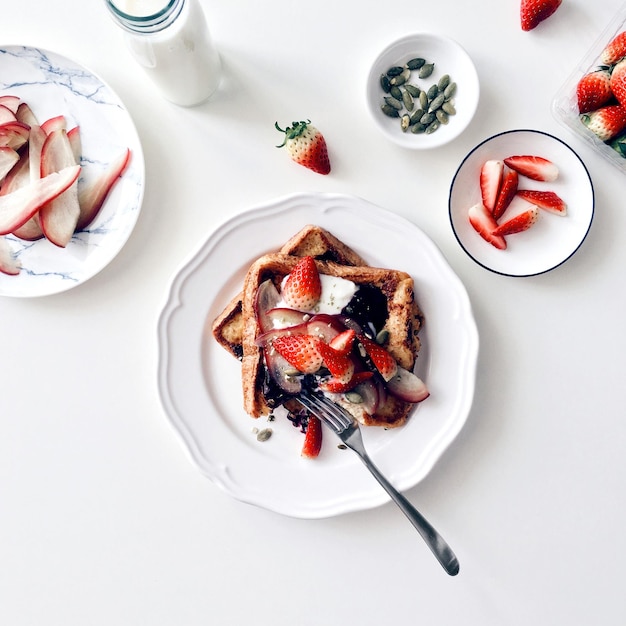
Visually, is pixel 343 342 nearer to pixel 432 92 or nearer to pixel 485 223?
pixel 485 223

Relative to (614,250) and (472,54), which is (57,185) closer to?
(472,54)

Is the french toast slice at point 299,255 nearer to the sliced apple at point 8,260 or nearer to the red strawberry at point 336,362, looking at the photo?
the red strawberry at point 336,362

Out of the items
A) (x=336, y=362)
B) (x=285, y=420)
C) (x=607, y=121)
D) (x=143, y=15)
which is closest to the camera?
(x=143, y=15)

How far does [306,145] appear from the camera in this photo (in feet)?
4.98

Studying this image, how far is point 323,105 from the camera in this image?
62.9 inches

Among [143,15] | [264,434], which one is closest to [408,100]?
[143,15]

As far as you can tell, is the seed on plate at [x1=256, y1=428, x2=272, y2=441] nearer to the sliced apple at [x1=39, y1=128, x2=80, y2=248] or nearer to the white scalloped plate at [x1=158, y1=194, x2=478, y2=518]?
the white scalloped plate at [x1=158, y1=194, x2=478, y2=518]

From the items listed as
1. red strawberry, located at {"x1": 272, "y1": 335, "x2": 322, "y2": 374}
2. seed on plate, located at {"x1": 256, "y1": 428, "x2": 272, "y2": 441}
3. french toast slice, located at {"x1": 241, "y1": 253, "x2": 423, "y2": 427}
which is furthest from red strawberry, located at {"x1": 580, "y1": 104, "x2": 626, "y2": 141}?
seed on plate, located at {"x1": 256, "y1": 428, "x2": 272, "y2": 441}

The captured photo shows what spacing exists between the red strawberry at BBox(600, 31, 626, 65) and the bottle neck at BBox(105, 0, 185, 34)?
101cm

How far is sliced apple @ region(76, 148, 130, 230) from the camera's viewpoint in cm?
156

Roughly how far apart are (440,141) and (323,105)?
0.31 meters

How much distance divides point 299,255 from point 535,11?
0.84 meters

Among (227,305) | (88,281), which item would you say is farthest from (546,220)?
(88,281)

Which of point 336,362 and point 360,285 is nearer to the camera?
point 336,362
